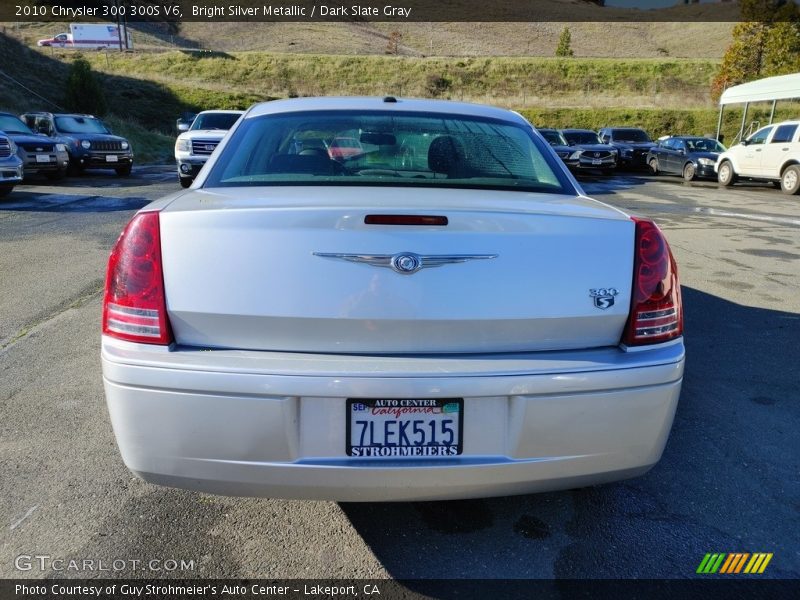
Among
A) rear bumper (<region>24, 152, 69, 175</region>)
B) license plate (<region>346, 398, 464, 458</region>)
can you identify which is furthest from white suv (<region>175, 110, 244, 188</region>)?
license plate (<region>346, 398, 464, 458</region>)

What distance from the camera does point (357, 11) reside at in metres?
109

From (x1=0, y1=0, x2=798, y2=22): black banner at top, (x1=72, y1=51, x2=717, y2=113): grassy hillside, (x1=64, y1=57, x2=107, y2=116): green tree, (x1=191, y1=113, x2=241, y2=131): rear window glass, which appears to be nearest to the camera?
(x1=191, y1=113, x2=241, y2=131): rear window glass

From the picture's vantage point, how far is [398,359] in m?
1.97

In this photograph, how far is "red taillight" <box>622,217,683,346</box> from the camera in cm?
209

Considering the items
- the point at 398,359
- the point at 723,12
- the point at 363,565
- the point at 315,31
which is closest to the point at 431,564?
the point at 363,565

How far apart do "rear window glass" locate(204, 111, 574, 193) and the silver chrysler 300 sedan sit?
0.55 metres

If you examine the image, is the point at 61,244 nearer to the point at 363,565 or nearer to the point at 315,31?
the point at 363,565

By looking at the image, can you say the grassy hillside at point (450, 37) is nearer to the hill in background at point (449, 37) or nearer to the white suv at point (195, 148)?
the hill in background at point (449, 37)

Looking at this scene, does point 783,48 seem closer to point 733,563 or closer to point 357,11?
point 733,563

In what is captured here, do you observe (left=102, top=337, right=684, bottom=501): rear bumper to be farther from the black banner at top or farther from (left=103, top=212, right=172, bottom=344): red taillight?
the black banner at top

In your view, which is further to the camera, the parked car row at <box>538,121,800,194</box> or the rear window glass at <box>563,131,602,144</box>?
the rear window glass at <box>563,131,602,144</box>

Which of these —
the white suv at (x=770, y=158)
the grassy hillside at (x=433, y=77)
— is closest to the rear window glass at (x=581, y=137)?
the white suv at (x=770, y=158)

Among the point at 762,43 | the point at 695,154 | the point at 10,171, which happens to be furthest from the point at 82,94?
the point at 762,43

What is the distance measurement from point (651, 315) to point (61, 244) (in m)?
7.40
